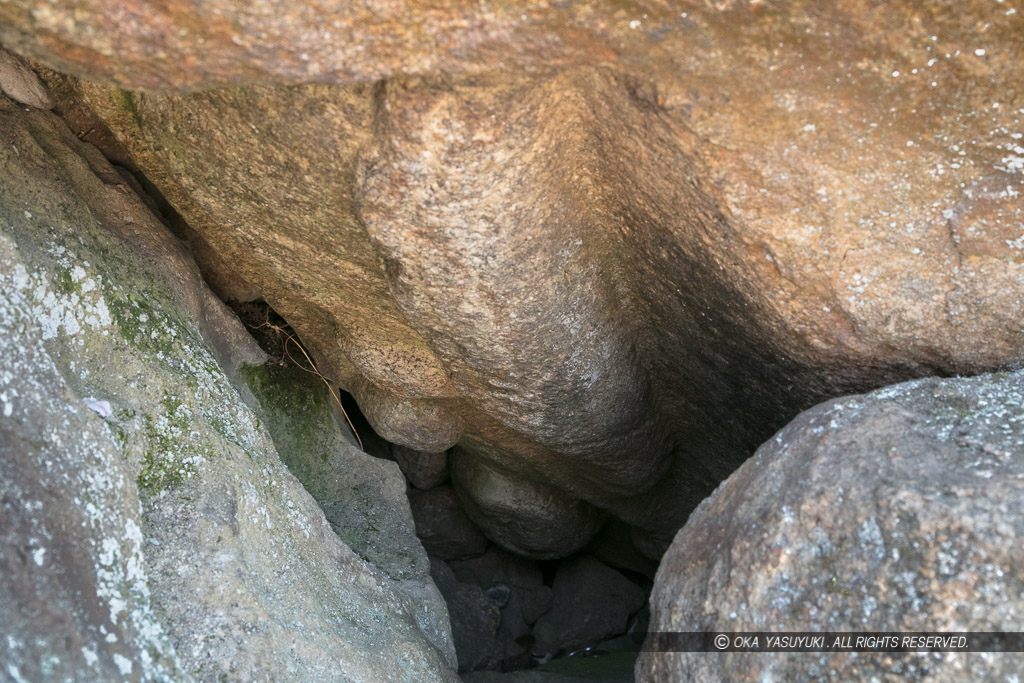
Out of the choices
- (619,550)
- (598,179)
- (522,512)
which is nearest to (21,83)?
(598,179)

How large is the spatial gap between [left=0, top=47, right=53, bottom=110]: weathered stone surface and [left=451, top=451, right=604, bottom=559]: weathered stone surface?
6.82 ft

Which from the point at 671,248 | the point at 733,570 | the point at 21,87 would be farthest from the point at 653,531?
the point at 21,87

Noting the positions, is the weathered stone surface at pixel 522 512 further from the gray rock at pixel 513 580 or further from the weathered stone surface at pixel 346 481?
the weathered stone surface at pixel 346 481

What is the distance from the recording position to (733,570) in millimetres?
1473

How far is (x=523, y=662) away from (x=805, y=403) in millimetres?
2285

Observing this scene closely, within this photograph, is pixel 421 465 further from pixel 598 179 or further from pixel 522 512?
pixel 598 179

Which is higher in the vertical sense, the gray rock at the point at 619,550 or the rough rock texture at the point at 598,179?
the rough rock texture at the point at 598,179

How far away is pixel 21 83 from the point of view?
1.94 metres

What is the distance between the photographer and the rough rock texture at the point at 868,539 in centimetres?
129

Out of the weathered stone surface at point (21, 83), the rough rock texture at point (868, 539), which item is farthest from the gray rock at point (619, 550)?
the weathered stone surface at point (21, 83)

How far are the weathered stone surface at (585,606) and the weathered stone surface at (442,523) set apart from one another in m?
0.57

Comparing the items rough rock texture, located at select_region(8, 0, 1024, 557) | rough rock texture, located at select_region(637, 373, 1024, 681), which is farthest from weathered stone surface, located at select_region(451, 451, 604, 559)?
rough rock texture, located at select_region(637, 373, 1024, 681)

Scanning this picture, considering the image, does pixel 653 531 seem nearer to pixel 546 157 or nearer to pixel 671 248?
pixel 671 248

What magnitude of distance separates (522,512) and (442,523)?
0.50 m
